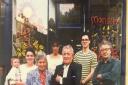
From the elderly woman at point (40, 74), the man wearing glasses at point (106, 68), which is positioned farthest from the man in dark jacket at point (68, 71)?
the man wearing glasses at point (106, 68)

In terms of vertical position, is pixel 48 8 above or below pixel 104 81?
above

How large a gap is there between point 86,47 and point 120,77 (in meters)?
0.58

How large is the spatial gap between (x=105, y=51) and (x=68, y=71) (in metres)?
0.53

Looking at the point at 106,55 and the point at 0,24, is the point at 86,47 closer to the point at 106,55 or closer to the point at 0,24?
the point at 106,55

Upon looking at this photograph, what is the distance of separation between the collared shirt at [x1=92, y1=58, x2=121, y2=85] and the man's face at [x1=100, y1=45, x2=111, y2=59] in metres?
0.06

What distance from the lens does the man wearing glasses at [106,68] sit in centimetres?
850

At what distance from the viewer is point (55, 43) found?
852cm

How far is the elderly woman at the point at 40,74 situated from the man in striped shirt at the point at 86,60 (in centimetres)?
40

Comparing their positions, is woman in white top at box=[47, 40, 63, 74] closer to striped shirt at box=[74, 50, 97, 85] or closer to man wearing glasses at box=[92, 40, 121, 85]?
striped shirt at box=[74, 50, 97, 85]

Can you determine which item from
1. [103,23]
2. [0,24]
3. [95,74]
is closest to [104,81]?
[95,74]

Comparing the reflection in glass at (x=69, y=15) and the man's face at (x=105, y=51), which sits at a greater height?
the reflection in glass at (x=69, y=15)

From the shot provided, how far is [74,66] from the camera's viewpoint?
8523mm

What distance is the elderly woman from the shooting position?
8555mm

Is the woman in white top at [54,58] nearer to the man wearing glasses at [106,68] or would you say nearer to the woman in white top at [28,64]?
the woman in white top at [28,64]
